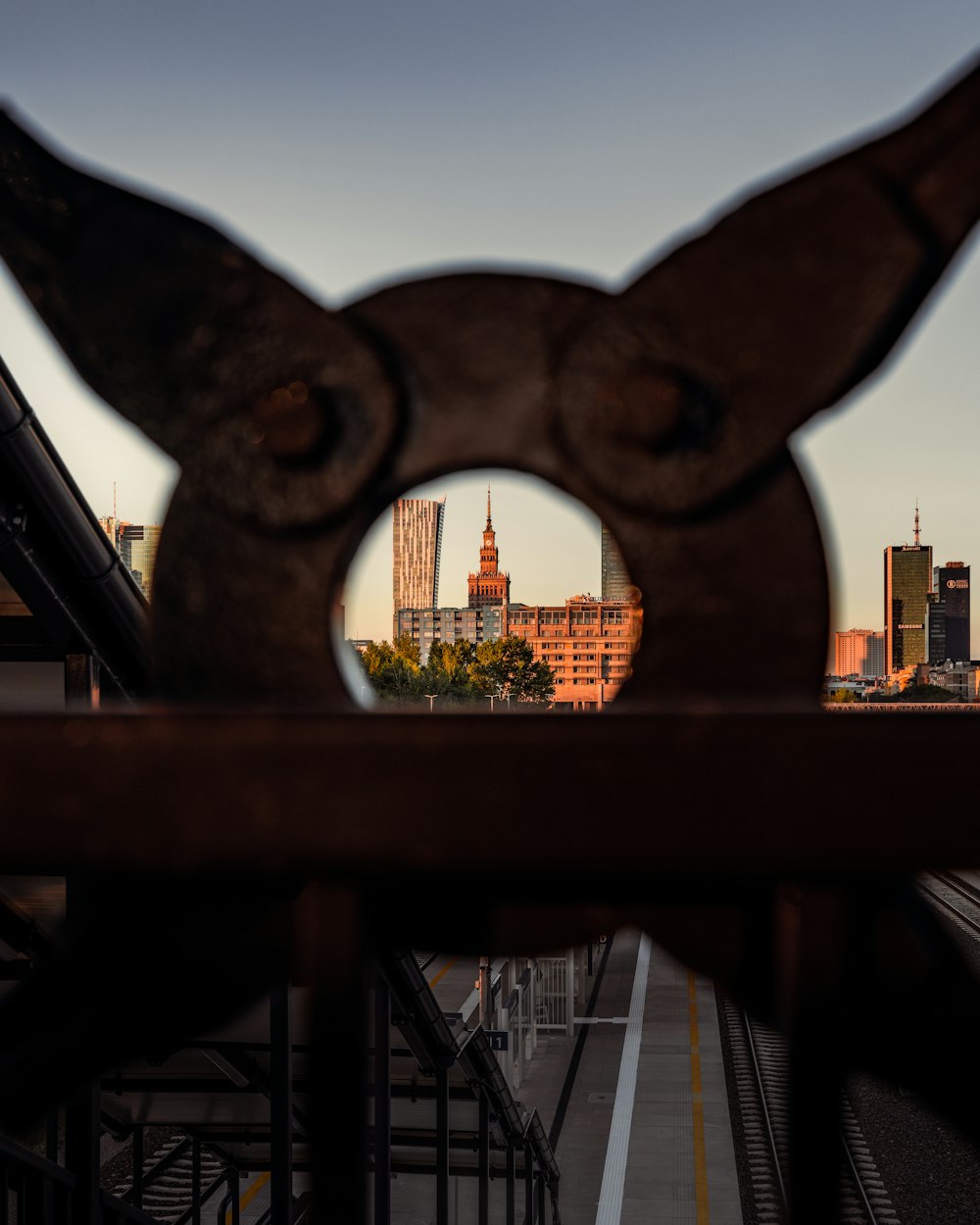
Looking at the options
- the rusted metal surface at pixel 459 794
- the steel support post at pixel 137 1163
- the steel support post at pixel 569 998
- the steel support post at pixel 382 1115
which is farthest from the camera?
the steel support post at pixel 569 998

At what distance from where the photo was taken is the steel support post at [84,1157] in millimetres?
5223

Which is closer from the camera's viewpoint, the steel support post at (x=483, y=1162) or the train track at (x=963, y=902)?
the steel support post at (x=483, y=1162)

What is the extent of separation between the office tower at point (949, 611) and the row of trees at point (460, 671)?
75.7 meters

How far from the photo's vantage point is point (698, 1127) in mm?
13125

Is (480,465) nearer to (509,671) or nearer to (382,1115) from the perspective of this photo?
(382,1115)

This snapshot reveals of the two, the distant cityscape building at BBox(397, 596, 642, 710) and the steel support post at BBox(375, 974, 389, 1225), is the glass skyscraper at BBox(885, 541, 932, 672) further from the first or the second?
the steel support post at BBox(375, 974, 389, 1225)

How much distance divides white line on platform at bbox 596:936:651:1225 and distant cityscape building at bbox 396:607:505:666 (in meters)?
75.9

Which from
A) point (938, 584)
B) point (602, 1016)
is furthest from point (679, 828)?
point (938, 584)

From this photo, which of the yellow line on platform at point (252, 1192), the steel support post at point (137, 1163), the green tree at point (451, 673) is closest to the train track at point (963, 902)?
the yellow line on platform at point (252, 1192)

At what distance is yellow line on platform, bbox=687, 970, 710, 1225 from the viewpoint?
10.9 meters

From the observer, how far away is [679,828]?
63 centimetres

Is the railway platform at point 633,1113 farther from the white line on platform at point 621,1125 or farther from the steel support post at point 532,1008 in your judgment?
the steel support post at point 532,1008

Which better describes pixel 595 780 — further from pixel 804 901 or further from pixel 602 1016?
pixel 602 1016

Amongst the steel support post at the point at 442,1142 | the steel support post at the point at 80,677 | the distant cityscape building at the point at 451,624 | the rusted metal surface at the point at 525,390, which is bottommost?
the steel support post at the point at 442,1142
